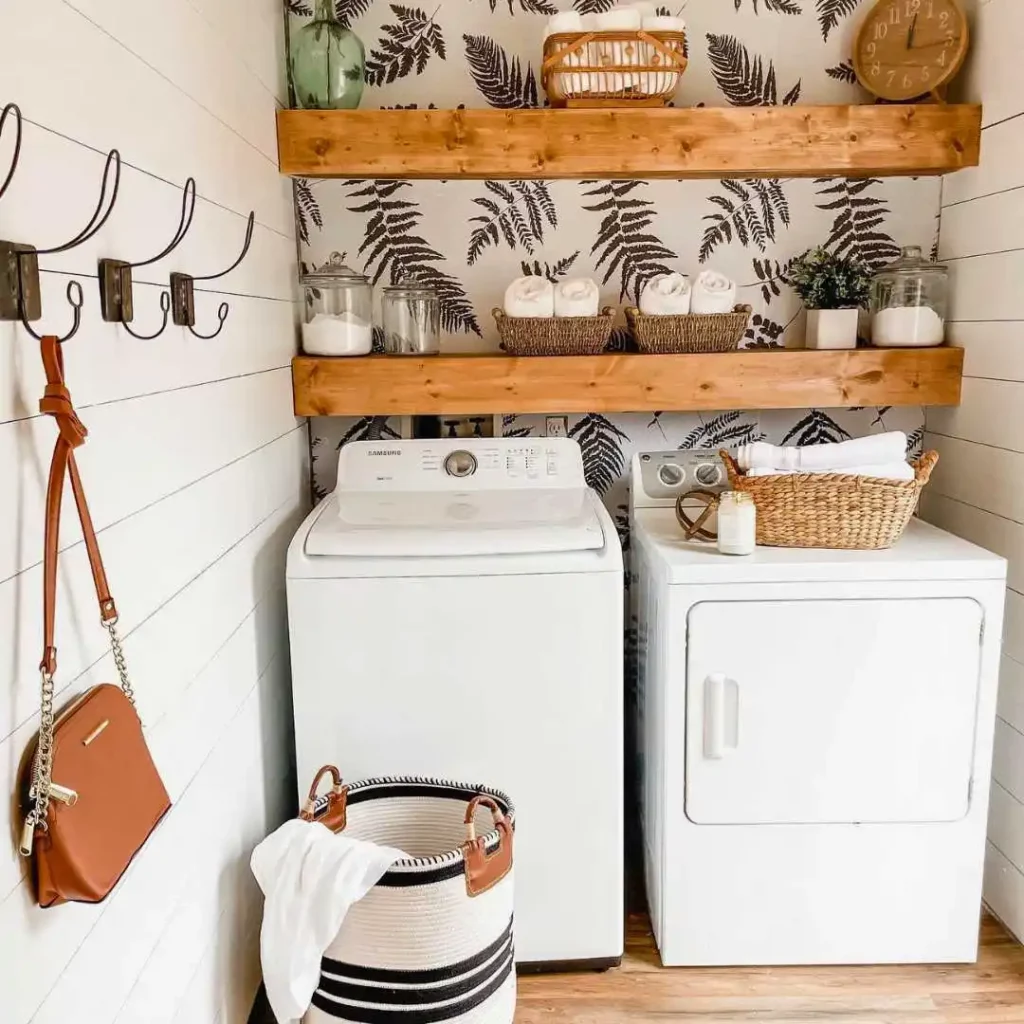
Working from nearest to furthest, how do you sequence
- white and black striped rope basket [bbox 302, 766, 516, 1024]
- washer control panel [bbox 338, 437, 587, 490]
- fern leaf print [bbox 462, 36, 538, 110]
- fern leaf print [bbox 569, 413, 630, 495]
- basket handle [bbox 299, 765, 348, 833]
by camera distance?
white and black striped rope basket [bbox 302, 766, 516, 1024]
basket handle [bbox 299, 765, 348, 833]
washer control panel [bbox 338, 437, 587, 490]
fern leaf print [bbox 462, 36, 538, 110]
fern leaf print [bbox 569, 413, 630, 495]

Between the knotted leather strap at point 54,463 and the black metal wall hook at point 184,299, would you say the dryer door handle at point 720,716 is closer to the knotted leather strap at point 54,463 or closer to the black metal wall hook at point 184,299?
the black metal wall hook at point 184,299

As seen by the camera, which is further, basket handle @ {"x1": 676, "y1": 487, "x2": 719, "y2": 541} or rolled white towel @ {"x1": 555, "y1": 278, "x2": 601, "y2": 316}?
rolled white towel @ {"x1": 555, "y1": 278, "x2": 601, "y2": 316}

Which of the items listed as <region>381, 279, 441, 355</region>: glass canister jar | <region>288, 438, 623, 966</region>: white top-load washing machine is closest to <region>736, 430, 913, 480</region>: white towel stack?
<region>288, 438, 623, 966</region>: white top-load washing machine

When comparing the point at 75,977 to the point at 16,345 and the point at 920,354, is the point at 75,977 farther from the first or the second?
the point at 920,354

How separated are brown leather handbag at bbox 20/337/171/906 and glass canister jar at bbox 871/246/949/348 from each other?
1947mm

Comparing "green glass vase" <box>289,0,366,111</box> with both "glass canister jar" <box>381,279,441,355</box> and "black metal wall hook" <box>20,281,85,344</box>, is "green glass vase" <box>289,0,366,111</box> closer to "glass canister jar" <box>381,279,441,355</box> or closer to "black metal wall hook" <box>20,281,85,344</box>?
"glass canister jar" <box>381,279,441,355</box>

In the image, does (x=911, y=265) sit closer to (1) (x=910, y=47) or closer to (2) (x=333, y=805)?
(1) (x=910, y=47)

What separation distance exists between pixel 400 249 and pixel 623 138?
635 millimetres

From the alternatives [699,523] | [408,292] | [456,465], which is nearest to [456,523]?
[456,465]

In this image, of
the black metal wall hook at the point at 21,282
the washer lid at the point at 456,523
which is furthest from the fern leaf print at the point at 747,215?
the black metal wall hook at the point at 21,282

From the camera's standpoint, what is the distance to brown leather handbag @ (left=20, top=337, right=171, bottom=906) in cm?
105

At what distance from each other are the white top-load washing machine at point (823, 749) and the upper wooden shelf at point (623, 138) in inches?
35.2

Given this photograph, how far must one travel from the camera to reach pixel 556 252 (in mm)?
2611

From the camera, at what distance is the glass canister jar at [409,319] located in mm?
2484
